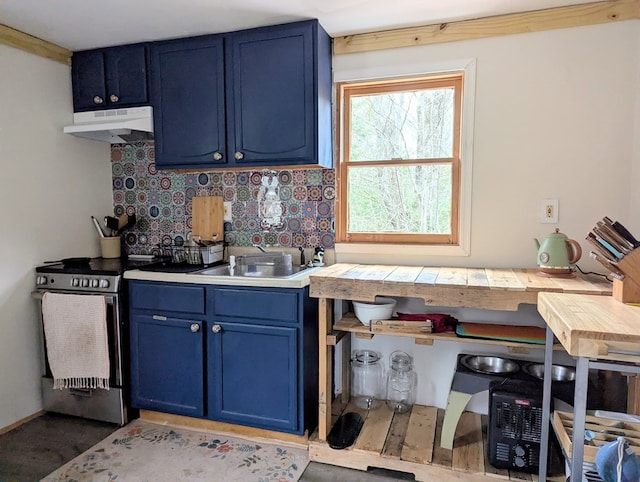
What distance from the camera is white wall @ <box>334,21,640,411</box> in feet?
6.82

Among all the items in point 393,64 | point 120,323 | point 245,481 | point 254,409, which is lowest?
point 245,481

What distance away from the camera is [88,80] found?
267 cm

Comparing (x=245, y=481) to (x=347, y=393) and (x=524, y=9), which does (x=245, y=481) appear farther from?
(x=524, y=9)

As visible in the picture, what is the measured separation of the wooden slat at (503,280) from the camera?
1.76 meters

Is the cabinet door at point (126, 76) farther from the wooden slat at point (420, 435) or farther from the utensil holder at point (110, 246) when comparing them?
the wooden slat at point (420, 435)

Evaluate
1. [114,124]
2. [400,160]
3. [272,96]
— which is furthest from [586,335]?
[114,124]

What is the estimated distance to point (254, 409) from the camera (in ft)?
7.29

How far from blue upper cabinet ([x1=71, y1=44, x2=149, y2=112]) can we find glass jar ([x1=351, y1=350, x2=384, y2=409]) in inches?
79.3

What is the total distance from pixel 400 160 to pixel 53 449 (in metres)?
2.44

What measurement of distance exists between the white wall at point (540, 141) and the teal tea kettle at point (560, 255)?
266mm

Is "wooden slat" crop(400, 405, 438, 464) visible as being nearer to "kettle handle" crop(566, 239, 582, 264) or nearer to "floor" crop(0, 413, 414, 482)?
"floor" crop(0, 413, 414, 482)

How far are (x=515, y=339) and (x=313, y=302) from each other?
98cm

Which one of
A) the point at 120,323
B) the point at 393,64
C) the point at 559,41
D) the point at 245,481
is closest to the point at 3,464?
the point at 120,323

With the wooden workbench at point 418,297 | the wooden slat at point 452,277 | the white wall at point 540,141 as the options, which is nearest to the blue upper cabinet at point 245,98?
the white wall at point 540,141
